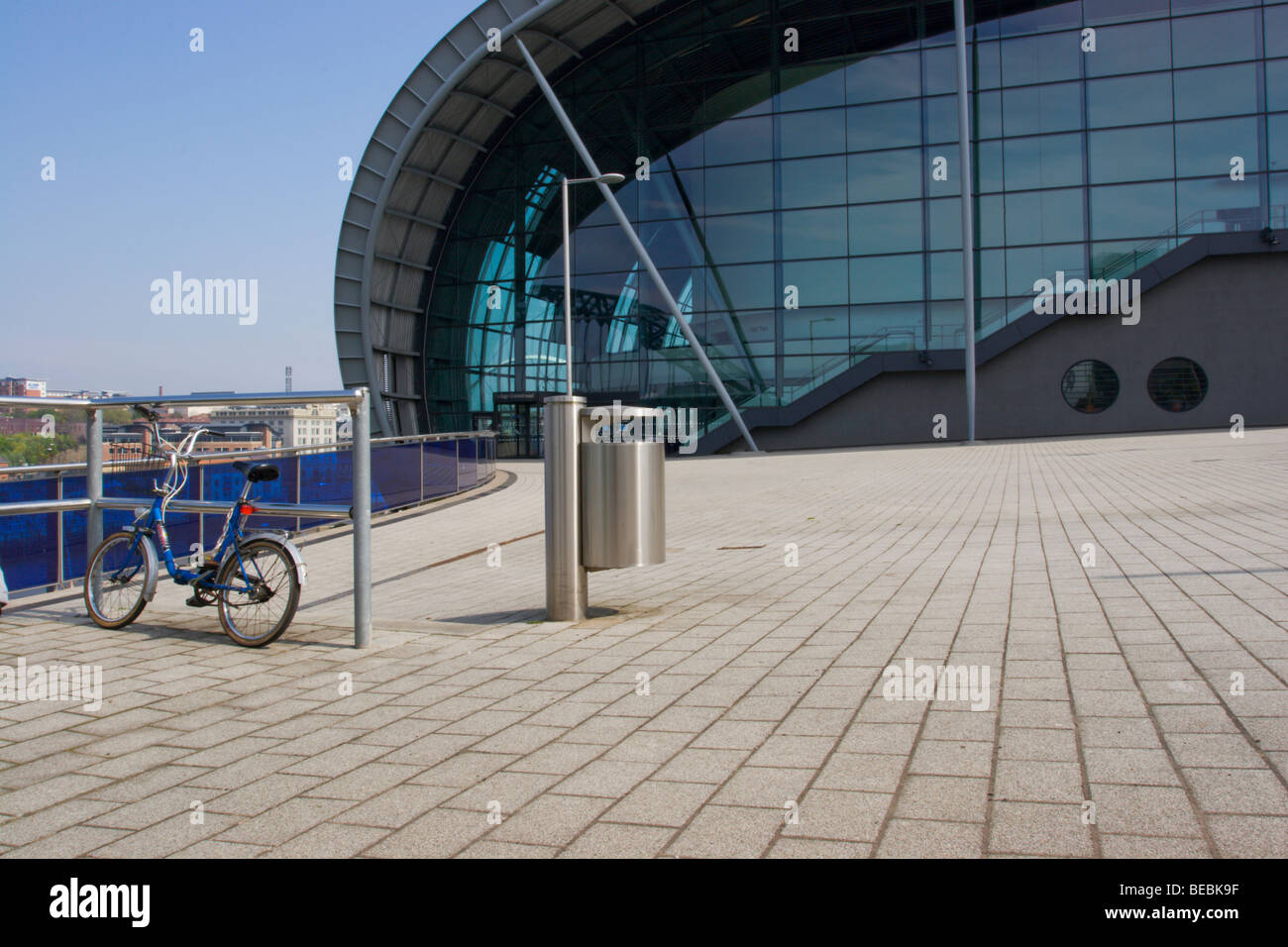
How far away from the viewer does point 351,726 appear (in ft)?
14.9

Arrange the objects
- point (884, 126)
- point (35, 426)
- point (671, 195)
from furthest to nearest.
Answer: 1. point (671, 195)
2. point (884, 126)
3. point (35, 426)

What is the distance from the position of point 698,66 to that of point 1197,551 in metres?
34.2

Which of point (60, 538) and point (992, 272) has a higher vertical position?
point (992, 272)

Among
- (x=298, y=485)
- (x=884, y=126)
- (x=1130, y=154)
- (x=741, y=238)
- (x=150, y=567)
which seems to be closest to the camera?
(x=150, y=567)

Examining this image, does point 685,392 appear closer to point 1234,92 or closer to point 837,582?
point 1234,92

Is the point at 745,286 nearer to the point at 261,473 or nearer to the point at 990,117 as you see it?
the point at 990,117

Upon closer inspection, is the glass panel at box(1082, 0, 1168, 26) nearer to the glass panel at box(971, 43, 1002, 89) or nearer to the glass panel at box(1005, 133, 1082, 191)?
the glass panel at box(971, 43, 1002, 89)

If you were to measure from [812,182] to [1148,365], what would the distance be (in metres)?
12.8

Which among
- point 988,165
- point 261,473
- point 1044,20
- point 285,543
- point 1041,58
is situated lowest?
point 285,543

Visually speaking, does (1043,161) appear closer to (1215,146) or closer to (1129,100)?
(1129,100)

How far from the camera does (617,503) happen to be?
6898 millimetres

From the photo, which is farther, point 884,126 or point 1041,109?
point 884,126

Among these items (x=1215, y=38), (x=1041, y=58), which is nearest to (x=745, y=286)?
(x=1041, y=58)

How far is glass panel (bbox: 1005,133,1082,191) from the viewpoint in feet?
115
